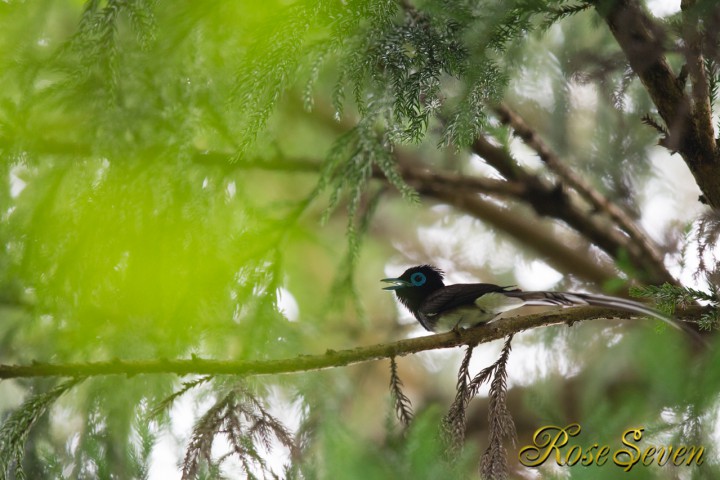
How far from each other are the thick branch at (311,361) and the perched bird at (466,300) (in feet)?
0.51

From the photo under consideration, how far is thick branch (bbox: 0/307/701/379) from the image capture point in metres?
1.84

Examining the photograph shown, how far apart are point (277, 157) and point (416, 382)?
283 centimetres

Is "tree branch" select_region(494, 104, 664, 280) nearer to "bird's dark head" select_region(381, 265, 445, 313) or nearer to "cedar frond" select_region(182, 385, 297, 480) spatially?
"bird's dark head" select_region(381, 265, 445, 313)

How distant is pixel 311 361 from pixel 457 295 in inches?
47.0

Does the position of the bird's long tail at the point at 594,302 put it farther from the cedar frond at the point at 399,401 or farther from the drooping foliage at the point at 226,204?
the cedar frond at the point at 399,401

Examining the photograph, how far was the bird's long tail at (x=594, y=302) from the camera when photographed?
2033mm

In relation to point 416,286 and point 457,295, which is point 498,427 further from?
point 416,286

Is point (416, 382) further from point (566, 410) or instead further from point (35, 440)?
point (35, 440)

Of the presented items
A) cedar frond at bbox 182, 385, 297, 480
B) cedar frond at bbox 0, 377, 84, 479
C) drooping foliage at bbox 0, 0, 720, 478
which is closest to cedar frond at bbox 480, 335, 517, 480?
drooping foliage at bbox 0, 0, 720, 478

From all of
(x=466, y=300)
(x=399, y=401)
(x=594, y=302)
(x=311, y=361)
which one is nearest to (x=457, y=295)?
(x=466, y=300)

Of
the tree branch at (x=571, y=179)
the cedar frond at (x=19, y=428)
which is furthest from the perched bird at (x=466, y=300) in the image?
the cedar frond at (x=19, y=428)

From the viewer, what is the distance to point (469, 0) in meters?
1.96

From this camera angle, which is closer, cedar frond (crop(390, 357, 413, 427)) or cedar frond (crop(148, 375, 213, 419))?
cedar frond (crop(148, 375, 213, 419))

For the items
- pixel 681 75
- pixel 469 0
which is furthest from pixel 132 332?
pixel 681 75
